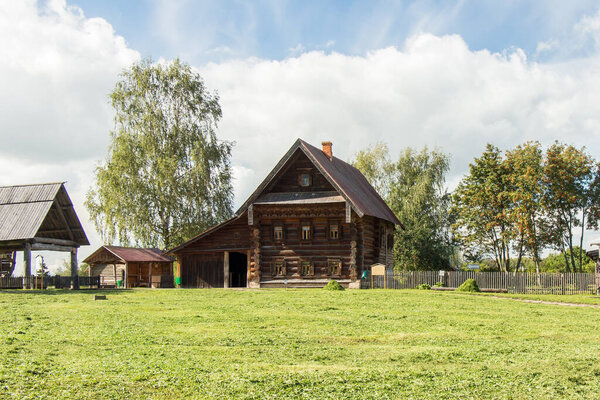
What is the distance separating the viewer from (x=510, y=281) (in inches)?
1588

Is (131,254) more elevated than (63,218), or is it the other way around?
(63,218)

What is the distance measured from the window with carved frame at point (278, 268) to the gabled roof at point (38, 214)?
12007mm

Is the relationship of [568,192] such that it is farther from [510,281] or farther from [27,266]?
[27,266]

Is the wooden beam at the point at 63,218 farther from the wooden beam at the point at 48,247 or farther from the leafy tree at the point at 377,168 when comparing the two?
the leafy tree at the point at 377,168

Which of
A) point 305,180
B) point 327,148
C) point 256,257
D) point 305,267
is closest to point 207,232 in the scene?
point 256,257

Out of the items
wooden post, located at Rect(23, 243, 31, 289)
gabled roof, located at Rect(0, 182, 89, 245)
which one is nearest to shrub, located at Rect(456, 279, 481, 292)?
gabled roof, located at Rect(0, 182, 89, 245)

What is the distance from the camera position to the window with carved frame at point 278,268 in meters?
41.7

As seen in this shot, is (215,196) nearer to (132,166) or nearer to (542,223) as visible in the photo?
(132,166)

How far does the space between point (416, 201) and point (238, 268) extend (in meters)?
23.2

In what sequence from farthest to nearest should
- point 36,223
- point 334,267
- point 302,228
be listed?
point 302,228
point 334,267
point 36,223

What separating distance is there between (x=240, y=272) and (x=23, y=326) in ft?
109

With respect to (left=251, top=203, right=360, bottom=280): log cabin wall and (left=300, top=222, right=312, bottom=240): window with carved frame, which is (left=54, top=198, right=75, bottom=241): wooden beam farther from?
(left=300, top=222, right=312, bottom=240): window with carved frame

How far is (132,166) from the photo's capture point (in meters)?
54.1

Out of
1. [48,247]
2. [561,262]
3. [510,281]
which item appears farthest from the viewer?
[561,262]
